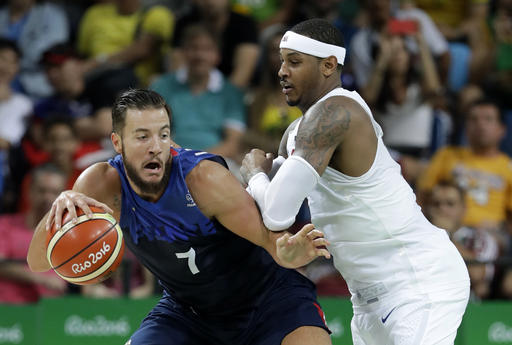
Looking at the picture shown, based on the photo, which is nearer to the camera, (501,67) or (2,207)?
(2,207)

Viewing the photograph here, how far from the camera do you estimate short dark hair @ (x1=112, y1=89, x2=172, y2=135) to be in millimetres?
4387

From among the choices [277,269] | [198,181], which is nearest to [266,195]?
[198,181]

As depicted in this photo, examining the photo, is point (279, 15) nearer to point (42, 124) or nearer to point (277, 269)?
point (42, 124)

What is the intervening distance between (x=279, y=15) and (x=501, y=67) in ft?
8.63

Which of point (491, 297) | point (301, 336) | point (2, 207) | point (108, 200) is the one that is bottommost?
point (491, 297)

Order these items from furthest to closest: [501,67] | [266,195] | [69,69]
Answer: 1. [501,67]
2. [69,69]
3. [266,195]

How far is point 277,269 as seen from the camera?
478 centimetres

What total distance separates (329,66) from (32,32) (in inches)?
237

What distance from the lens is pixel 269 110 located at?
8195mm

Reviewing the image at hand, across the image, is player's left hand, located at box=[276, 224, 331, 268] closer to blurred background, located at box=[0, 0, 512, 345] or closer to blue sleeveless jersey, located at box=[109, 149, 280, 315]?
blue sleeveless jersey, located at box=[109, 149, 280, 315]

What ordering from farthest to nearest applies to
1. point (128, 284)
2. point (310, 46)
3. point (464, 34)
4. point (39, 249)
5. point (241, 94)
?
point (464, 34)
point (241, 94)
point (128, 284)
point (39, 249)
point (310, 46)

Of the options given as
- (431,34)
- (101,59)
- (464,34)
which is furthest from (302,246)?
(464,34)

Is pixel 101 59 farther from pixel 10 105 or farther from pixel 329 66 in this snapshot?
pixel 329 66

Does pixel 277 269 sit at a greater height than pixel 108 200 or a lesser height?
lesser
